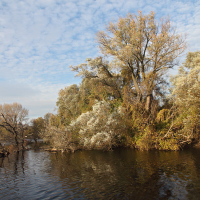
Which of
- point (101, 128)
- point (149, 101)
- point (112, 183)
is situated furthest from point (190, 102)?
point (112, 183)

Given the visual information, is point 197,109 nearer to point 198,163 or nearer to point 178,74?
point 198,163

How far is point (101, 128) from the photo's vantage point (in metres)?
24.5

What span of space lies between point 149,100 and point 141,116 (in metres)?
3.76

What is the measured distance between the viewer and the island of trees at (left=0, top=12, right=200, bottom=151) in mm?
21609

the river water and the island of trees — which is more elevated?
the island of trees

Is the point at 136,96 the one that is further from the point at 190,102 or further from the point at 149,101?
the point at 190,102

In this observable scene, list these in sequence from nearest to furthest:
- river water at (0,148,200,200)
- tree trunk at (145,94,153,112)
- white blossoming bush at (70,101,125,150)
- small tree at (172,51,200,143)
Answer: river water at (0,148,200,200) < small tree at (172,51,200,143) < white blossoming bush at (70,101,125,150) < tree trunk at (145,94,153,112)

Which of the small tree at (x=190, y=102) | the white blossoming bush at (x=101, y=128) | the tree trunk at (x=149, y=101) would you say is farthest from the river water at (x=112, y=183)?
the tree trunk at (x=149, y=101)

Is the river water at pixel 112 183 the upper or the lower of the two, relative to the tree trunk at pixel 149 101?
lower

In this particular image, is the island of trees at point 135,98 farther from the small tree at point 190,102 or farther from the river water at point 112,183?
the river water at point 112,183

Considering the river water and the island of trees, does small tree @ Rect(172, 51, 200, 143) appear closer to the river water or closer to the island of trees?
the island of trees

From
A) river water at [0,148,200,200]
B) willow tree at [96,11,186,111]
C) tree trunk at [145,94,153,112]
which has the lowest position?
river water at [0,148,200,200]

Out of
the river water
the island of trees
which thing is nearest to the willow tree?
the island of trees

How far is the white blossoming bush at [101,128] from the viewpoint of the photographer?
23.5 meters
